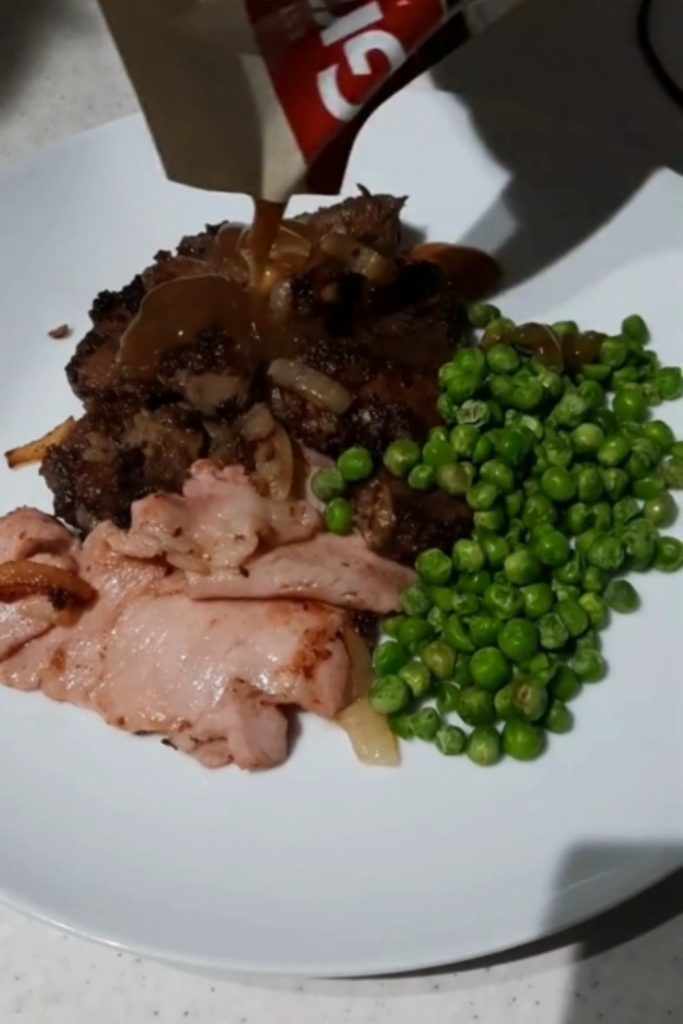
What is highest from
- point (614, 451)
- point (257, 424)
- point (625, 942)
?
point (257, 424)

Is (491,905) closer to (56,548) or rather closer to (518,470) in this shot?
(518,470)

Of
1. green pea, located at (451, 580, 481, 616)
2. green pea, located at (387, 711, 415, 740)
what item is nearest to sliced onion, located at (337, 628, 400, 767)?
green pea, located at (387, 711, 415, 740)

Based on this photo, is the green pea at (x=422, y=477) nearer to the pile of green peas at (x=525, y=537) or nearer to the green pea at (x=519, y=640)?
the pile of green peas at (x=525, y=537)

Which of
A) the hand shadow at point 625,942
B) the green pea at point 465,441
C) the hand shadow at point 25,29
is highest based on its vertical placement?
the hand shadow at point 25,29

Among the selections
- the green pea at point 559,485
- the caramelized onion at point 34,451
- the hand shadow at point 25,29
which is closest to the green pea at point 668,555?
the green pea at point 559,485

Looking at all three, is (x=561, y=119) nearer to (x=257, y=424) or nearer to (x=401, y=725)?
(x=257, y=424)

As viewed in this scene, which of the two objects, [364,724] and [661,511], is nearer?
[364,724]

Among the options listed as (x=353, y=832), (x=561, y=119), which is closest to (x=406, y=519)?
(x=353, y=832)
